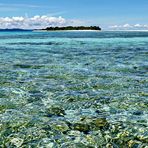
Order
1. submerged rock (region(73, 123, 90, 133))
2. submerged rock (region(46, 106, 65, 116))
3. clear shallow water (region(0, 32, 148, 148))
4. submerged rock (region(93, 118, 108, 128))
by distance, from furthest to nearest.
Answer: submerged rock (region(46, 106, 65, 116))
submerged rock (region(93, 118, 108, 128))
submerged rock (region(73, 123, 90, 133))
clear shallow water (region(0, 32, 148, 148))

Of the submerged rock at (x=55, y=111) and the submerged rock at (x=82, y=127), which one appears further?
the submerged rock at (x=55, y=111)

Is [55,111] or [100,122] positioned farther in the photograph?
[55,111]

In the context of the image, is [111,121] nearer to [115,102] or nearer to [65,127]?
[65,127]

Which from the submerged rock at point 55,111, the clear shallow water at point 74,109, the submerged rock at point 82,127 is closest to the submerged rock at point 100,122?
the clear shallow water at point 74,109

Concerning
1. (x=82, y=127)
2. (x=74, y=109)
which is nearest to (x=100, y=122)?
(x=82, y=127)

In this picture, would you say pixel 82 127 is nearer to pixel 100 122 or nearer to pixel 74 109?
pixel 100 122

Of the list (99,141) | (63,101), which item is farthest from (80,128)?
(63,101)

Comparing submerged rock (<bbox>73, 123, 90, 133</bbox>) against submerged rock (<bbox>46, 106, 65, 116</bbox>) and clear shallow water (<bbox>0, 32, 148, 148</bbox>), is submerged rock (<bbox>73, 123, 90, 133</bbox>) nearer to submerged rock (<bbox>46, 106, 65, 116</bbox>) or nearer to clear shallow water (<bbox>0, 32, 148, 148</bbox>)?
clear shallow water (<bbox>0, 32, 148, 148</bbox>)

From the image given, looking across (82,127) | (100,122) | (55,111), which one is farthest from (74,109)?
(82,127)

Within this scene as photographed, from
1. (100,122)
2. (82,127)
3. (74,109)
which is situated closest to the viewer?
(82,127)

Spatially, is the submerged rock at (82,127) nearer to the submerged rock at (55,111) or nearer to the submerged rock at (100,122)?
the submerged rock at (100,122)

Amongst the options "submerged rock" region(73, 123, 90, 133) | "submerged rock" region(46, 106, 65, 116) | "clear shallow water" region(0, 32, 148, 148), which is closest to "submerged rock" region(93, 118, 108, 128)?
A: "clear shallow water" region(0, 32, 148, 148)

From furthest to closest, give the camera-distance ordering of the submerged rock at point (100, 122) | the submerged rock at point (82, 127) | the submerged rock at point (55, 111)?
the submerged rock at point (55, 111) → the submerged rock at point (100, 122) → the submerged rock at point (82, 127)

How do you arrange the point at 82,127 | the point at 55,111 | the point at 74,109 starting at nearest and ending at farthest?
the point at 82,127
the point at 55,111
the point at 74,109
